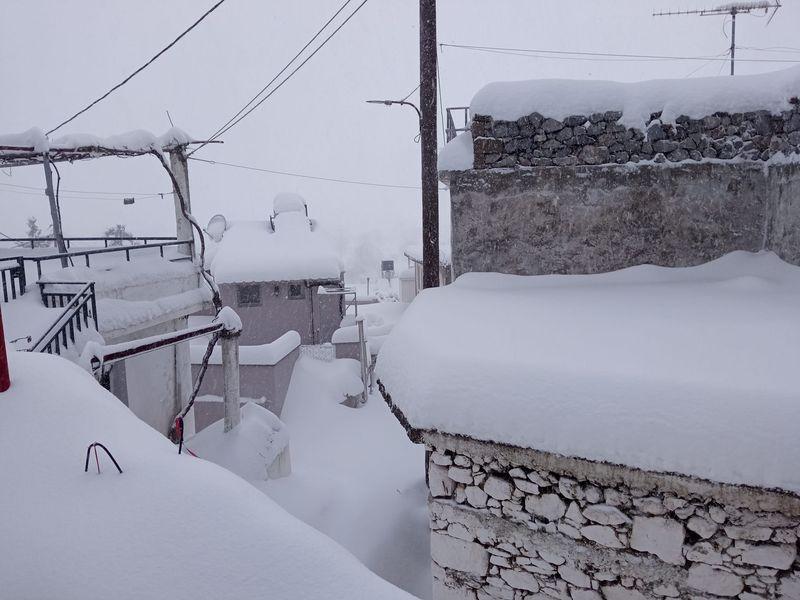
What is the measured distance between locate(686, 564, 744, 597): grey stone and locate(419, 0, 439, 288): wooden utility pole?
469 cm

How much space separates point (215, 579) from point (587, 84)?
7119 millimetres

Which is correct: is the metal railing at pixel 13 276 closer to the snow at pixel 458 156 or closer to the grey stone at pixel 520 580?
the snow at pixel 458 156

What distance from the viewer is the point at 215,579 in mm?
2199

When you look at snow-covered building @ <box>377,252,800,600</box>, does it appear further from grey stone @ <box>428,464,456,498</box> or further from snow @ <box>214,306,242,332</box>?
snow @ <box>214,306,242,332</box>

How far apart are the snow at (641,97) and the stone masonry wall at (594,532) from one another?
4845mm

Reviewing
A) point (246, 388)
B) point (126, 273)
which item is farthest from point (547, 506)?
point (246, 388)

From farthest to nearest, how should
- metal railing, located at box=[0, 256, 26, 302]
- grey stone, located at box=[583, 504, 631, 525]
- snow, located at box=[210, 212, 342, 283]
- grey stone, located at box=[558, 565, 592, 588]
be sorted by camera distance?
1. snow, located at box=[210, 212, 342, 283]
2. metal railing, located at box=[0, 256, 26, 302]
3. grey stone, located at box=[558, 565, 592, 588]
4. grey stone, located at box=[583, 504, 631, 525]

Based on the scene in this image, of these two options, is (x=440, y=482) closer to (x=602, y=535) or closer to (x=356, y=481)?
(x=602, y=535)

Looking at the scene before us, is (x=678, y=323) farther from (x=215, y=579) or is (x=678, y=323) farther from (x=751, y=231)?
(x=215, y=579)

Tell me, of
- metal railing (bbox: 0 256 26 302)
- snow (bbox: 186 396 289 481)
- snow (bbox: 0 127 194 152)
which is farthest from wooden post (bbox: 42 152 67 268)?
snow (bbox: 186 396 289 481)

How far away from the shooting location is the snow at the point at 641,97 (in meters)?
6.32

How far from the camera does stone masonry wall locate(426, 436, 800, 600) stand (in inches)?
134

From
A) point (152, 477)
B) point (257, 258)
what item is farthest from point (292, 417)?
point (152, 477)

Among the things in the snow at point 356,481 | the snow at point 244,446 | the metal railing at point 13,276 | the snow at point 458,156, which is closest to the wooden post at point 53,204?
the metal railing at point 13,276
